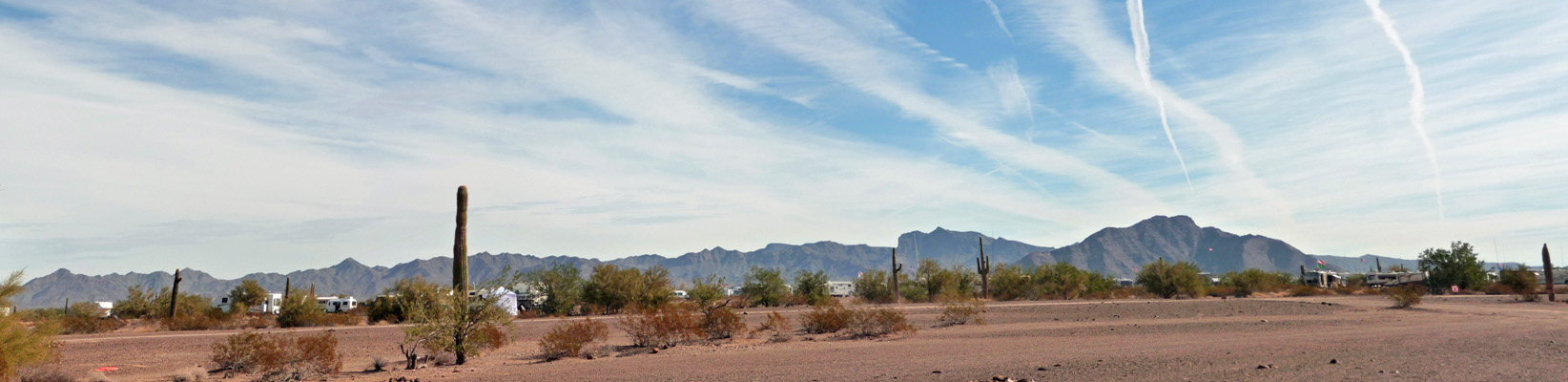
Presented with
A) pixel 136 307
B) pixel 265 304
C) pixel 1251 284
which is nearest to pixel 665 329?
pixel 136 307

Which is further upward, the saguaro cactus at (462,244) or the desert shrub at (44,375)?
the saguaro cactus at (462,244)

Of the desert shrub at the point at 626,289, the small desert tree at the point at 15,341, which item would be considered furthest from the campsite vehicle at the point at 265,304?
the small desert tree at the point at 15,341

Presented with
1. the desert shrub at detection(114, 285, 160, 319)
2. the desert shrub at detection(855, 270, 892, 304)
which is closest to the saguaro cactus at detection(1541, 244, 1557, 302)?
the desert shrub at detection(855, 270, 892, 304)

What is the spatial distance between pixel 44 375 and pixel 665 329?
498 inches

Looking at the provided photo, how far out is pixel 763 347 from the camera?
21.9 meters

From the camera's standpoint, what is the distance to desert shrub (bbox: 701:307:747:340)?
24906mm

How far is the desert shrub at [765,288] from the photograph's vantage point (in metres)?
57.3

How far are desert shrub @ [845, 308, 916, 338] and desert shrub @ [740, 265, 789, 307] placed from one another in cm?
3055

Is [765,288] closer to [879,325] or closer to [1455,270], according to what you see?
[879,325]

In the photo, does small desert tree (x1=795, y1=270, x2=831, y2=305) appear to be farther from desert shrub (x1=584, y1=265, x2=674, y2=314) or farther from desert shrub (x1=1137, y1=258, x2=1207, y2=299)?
desert shrub (x1=1137, y1=258, x2=1207, y2=299)

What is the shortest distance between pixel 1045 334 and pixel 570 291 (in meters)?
37.2

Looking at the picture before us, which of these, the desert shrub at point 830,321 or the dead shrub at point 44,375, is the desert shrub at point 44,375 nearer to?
the dead shrub at point 44,375

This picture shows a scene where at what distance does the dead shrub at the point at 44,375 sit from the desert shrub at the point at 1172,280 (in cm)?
5831

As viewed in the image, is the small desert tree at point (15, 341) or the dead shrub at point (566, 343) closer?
the small desert tree at point (15, 341)
